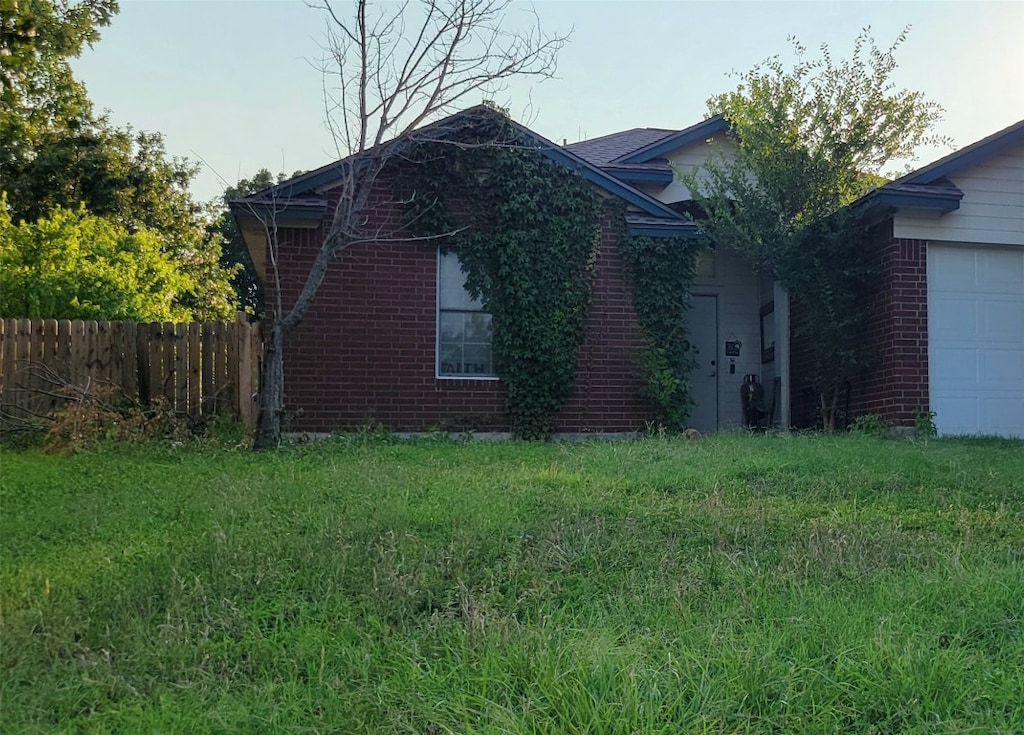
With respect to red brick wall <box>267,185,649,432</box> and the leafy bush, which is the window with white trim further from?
the leafy bush

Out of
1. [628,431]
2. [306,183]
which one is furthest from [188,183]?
[628,431]

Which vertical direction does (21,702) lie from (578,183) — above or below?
below

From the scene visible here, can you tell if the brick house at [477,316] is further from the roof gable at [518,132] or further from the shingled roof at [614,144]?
the shingled roof at [614,144]

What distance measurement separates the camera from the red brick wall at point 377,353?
10.7 m

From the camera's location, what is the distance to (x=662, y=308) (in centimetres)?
1148

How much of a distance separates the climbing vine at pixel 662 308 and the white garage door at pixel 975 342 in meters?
3.05

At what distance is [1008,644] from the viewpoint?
370 cm

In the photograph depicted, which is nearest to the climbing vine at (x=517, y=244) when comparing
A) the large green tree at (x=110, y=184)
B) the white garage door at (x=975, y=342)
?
the white garage door at (x=975, y=342)

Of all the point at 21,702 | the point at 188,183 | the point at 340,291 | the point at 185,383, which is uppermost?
the point at 188,183

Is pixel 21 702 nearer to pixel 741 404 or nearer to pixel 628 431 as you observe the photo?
pixel 628 431

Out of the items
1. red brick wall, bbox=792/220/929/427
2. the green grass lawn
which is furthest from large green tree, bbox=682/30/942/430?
the green grass lawn

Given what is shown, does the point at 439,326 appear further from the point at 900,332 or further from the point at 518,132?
the point at 900,332

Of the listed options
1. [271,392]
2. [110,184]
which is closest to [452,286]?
[271,392]

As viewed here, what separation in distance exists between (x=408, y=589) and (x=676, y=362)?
787 cm
